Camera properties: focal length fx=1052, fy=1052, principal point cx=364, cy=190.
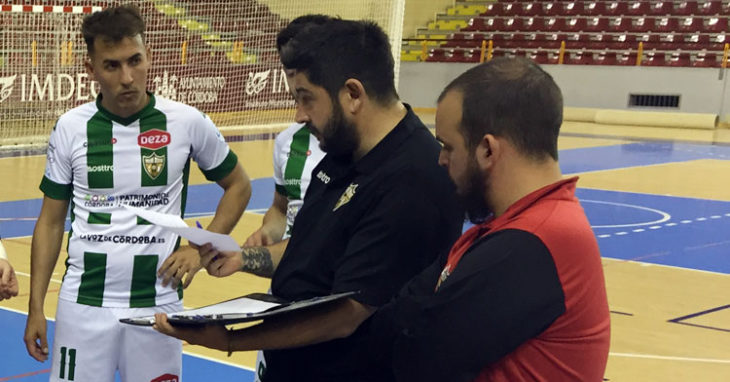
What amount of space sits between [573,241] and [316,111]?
2.50 feet

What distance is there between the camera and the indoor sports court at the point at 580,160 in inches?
252

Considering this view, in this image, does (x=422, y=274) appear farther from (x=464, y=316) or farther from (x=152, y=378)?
(x=152, y=378)

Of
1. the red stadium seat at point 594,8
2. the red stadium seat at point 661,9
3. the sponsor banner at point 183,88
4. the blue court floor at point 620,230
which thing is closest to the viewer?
the blue court floor at point 620,230

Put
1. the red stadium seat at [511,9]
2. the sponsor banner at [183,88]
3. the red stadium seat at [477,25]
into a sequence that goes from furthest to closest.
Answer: the red stadium seat at [511,9]
the red stadium seat at [477,25]
the sponsor banner at [183,88]

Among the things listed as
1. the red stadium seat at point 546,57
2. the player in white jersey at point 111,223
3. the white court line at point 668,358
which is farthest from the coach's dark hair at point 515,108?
the red stadium seat at point 546,57

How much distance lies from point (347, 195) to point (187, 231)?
0.49 m

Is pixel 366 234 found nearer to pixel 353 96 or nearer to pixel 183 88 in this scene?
pixel 353 96

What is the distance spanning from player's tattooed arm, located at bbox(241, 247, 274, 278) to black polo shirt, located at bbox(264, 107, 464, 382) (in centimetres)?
52

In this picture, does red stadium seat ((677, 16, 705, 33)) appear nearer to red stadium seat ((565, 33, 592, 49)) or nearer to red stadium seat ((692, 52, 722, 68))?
red stadium seat ((692, 52, 722, 68))


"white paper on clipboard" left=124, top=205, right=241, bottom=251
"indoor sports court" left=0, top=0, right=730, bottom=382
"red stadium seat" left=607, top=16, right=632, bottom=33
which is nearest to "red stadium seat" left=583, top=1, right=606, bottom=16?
"indoor sports court" left=0, top=0, right=730, bottom=382

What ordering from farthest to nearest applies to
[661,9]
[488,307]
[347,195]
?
1. [661,9]
2. [347,195]
3. [488,307]

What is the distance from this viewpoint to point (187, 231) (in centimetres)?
267

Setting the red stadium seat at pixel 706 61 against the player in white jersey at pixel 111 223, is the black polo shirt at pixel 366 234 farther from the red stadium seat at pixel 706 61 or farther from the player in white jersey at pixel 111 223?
the red stadium seat at pixel 706 61

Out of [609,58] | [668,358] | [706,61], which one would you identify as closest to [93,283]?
[668,358]
